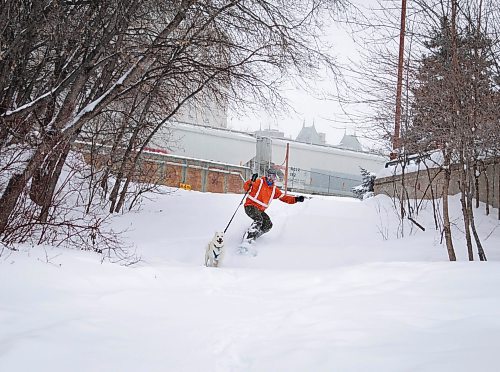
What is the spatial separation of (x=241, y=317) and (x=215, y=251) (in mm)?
3861

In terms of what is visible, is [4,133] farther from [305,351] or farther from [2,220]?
[305,351]

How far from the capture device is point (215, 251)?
7.66 meters

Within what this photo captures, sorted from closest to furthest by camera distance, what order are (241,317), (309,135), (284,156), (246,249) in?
(241,317) → (246,249) → (284,156) → (309,135)

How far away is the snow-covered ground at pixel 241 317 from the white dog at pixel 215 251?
927mm

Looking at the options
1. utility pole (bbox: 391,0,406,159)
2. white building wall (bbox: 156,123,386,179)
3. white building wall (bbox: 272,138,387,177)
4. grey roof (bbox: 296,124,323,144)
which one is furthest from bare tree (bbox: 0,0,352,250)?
grey roof (bbox: 296,124,323,144)

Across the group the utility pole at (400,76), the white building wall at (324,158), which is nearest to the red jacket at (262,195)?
the utility pole at (400,76)

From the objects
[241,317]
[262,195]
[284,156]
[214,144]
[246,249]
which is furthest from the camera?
[284,156]

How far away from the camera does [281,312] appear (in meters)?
3.98

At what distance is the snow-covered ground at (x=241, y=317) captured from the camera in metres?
2.51

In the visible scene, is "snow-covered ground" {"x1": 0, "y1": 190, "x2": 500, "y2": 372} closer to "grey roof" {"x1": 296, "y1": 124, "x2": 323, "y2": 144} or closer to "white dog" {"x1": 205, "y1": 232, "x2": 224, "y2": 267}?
"white dog" {"x1": 205, "y1": 232, "x2": 224, "y2": 267}

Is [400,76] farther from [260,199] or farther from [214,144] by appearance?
[214,144]

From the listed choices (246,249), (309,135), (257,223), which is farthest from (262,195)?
(309,135)

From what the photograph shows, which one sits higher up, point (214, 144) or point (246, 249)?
point (214, 144)

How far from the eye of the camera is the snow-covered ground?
2510 millimetres
